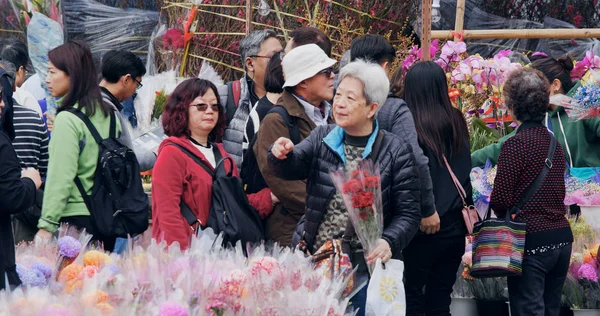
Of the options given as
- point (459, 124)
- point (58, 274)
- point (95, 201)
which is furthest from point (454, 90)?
point (58, 274)

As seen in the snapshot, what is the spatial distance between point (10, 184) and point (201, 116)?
1611 mm

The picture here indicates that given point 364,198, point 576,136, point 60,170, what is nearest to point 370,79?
point 364,198

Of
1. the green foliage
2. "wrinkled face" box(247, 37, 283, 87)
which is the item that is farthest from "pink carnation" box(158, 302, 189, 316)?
the green foliage

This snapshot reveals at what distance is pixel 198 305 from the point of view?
315 cm

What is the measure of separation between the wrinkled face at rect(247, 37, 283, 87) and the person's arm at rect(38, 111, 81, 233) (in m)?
1.50

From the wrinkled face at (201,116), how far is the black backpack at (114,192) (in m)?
0.35

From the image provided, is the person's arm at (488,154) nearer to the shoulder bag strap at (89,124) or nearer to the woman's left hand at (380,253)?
the woman's left hand at (380,253)

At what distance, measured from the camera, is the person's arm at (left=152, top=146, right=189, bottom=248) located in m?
4.79

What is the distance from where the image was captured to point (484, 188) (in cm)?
599

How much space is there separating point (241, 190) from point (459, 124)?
4.06ft

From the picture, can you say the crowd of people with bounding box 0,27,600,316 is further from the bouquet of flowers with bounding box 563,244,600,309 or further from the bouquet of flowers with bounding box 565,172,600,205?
the bouquet of flowers with bounding box 565,172,600,205

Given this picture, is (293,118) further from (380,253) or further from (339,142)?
(380,253)

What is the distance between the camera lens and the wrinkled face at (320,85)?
5078mm

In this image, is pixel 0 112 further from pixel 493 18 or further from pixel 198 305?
pixel 493 18
